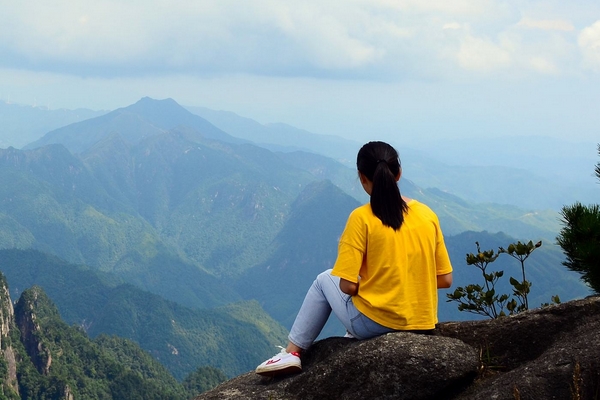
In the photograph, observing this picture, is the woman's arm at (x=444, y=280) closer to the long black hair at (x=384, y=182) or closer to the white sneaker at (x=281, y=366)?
the long black hair at (x=384, y=182)

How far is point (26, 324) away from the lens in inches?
4675

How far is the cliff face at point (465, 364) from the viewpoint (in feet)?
18.9

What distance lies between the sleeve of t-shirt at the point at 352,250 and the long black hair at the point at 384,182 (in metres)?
0.23

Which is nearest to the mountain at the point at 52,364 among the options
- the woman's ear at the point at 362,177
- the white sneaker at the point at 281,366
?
→ the white sneaker at the point at 281,366

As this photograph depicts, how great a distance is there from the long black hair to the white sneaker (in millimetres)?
1873

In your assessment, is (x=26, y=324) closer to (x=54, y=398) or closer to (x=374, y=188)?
(x=54, y=398)

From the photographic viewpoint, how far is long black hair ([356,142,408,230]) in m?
6.72

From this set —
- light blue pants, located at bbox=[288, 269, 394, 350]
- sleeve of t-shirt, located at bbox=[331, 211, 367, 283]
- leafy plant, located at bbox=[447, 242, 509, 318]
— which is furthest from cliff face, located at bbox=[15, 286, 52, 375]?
sleeve of t-shirt, located at bbox=[331, 211, 367, 283]

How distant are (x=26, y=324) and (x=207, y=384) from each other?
40.9 meters

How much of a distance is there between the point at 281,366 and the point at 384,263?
64.8 inches

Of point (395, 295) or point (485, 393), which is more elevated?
point (395, 295)

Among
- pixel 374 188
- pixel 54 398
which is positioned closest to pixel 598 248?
pixel 374 188

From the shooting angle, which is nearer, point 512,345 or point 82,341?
point 512,345

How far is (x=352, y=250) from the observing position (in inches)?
265
